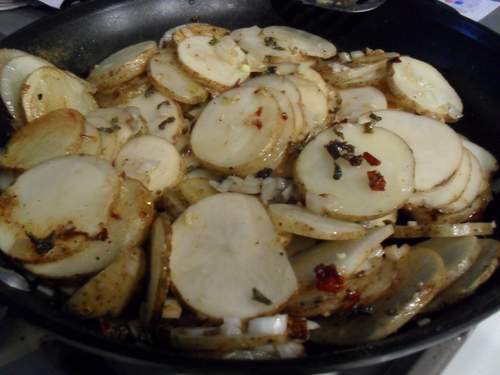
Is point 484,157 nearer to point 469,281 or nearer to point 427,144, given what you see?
point 427,144

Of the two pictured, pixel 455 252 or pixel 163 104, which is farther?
pixel 163 104

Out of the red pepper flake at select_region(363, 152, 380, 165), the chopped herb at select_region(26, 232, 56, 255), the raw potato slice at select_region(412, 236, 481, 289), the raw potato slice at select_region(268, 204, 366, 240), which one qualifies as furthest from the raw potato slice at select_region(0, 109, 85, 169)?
the raw potato slice at select_region(412, 236, 481, 289)

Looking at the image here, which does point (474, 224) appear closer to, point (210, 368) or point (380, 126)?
point (380, 126)

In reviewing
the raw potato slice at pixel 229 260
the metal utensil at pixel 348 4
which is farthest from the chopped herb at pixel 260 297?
the metal utensil at pixel 348 4

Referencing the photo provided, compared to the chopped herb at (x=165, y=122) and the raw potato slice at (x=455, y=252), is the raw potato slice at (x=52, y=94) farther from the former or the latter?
the raw potato slice at (x=455, y=252)

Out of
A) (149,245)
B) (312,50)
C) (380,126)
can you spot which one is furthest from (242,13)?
(149,245)

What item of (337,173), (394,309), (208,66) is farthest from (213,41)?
(394,309)

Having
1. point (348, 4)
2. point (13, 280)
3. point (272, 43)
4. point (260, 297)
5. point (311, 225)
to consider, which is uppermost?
point (348, 4)

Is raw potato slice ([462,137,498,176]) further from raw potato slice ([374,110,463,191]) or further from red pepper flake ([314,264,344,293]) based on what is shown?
red pepper flake ([314,264,344,293])
